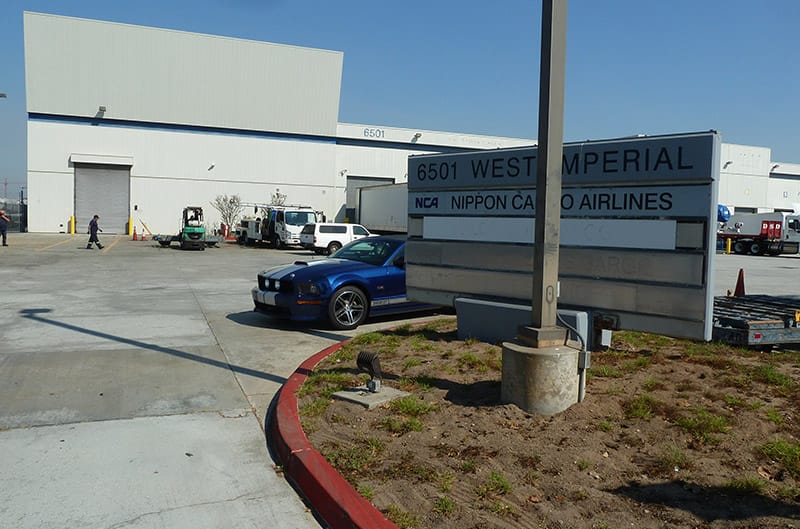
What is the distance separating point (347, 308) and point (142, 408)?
4.34 metres

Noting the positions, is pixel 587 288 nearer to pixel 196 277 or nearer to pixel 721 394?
pixel 721 394

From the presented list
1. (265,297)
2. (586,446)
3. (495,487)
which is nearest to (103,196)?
(265,297)

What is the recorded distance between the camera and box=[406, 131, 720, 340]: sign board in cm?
622

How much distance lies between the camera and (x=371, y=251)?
11.2 meters

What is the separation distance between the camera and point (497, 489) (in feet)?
13.1

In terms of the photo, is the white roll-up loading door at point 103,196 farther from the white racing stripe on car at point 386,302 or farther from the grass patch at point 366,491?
the grass patch at point 366,491

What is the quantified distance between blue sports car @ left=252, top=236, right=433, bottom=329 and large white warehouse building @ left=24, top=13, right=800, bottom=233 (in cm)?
3714

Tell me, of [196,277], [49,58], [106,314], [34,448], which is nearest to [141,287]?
[196,277]

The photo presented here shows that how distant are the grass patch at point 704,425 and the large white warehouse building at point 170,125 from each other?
144 ft

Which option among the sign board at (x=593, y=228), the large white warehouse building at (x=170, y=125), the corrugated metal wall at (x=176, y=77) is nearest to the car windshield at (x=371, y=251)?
the sign board at (x=593, y=228)

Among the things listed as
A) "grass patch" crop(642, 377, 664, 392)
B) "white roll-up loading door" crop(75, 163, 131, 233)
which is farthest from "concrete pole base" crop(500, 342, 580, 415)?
"white roll-up loading door" crop(75, 163, 131, 233)

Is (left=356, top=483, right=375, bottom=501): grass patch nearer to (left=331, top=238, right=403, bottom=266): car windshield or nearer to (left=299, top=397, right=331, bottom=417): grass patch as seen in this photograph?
(left=299, top=397, right=331, bottom=417): grass patch

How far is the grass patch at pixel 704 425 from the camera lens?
455cm

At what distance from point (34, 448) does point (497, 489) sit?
3.57m
